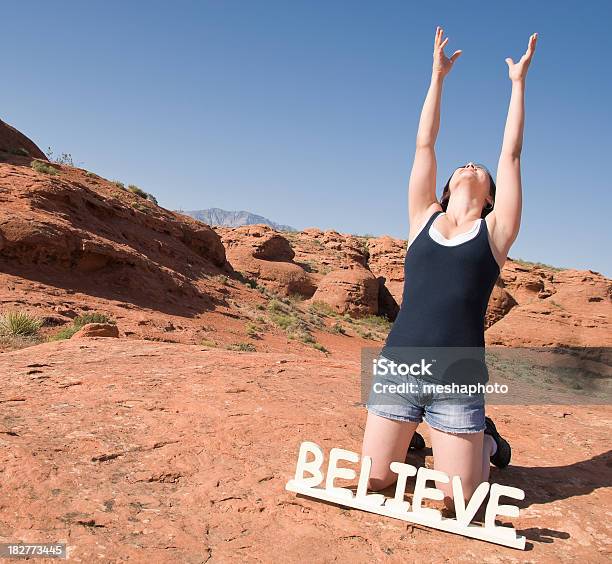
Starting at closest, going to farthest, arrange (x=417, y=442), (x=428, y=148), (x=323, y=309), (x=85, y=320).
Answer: (x=428, y=148), (x=417, y=442), (x=85, y=320), (x=323, y=309)

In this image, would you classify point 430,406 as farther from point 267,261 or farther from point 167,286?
point 267,261

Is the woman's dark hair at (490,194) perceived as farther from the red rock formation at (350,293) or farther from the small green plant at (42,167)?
the red rock formation at (350,293)

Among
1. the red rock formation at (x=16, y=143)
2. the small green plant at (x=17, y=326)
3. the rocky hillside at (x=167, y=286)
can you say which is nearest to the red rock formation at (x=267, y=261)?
the rocky hillside at (x=167, y=286)

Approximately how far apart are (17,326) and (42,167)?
35.9 ft

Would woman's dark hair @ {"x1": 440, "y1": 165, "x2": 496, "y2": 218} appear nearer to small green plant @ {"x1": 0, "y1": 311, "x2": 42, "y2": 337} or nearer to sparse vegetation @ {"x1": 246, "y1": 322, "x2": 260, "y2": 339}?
small green plant @ {"x1": 0, "y1": 311, "x2": 42, "y2": 337}

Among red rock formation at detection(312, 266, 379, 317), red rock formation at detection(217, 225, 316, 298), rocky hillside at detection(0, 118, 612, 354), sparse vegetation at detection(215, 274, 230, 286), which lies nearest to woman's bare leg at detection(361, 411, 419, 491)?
rocky hillside at detection(0, 118, 612, 354)

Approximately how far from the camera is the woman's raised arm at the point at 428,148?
3.04m

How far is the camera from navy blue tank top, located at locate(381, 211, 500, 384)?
262 centimetres

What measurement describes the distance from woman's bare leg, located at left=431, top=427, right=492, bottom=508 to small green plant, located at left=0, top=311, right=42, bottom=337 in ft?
29.3

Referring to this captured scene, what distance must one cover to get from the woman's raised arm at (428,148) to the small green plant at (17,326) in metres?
8.70

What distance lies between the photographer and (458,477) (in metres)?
2.44

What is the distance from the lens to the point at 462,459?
2.53 metres

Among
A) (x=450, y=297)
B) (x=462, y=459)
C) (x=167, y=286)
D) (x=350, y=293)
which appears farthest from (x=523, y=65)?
(x=350, y=293)

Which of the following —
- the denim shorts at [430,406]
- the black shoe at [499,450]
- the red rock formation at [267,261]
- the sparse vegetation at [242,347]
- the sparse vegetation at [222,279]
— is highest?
the red rock formation at [267,261]
